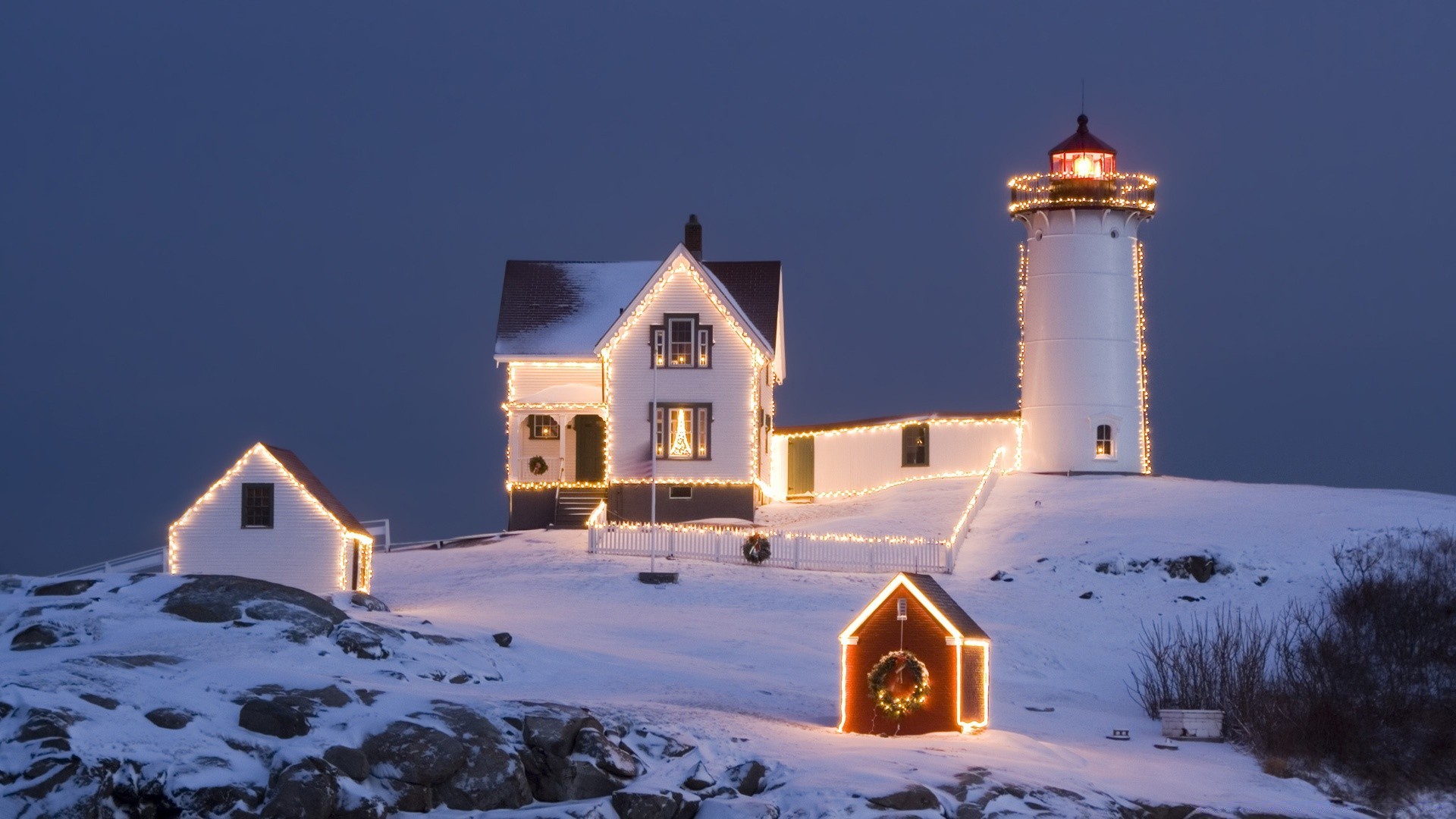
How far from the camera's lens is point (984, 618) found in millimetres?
43469

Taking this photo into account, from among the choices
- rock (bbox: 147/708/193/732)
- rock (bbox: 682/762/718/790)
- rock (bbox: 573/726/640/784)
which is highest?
rock (bbox: 147/708/193/732)

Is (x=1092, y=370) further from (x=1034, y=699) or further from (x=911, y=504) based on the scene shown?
(x=1034, y=699)

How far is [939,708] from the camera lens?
1280 inches

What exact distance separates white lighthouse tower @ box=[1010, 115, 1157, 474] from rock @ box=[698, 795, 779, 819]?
33283 millimetres

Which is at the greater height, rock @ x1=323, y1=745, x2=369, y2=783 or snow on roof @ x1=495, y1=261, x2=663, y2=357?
snow on roof @ x1=495, y1=261, x2=663, y2=357

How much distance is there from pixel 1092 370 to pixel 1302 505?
9.17 meters

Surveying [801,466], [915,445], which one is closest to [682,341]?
[915,445]

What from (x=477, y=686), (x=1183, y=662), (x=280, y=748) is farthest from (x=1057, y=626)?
(x=280, y=748)

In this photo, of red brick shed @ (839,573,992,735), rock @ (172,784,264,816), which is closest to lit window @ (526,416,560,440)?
red brick shed @ (839,573,992,735)

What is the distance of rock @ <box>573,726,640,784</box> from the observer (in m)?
28.3

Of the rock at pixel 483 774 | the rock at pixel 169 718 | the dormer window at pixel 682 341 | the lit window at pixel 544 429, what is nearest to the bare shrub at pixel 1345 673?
the rock at pixel 483 774

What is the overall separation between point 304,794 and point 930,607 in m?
11.3

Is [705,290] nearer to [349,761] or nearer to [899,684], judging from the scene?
[899,684]

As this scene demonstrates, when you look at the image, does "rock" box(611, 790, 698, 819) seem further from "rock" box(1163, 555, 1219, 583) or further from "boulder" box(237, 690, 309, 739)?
"rock" box(1163, 555, 1219, 583)
